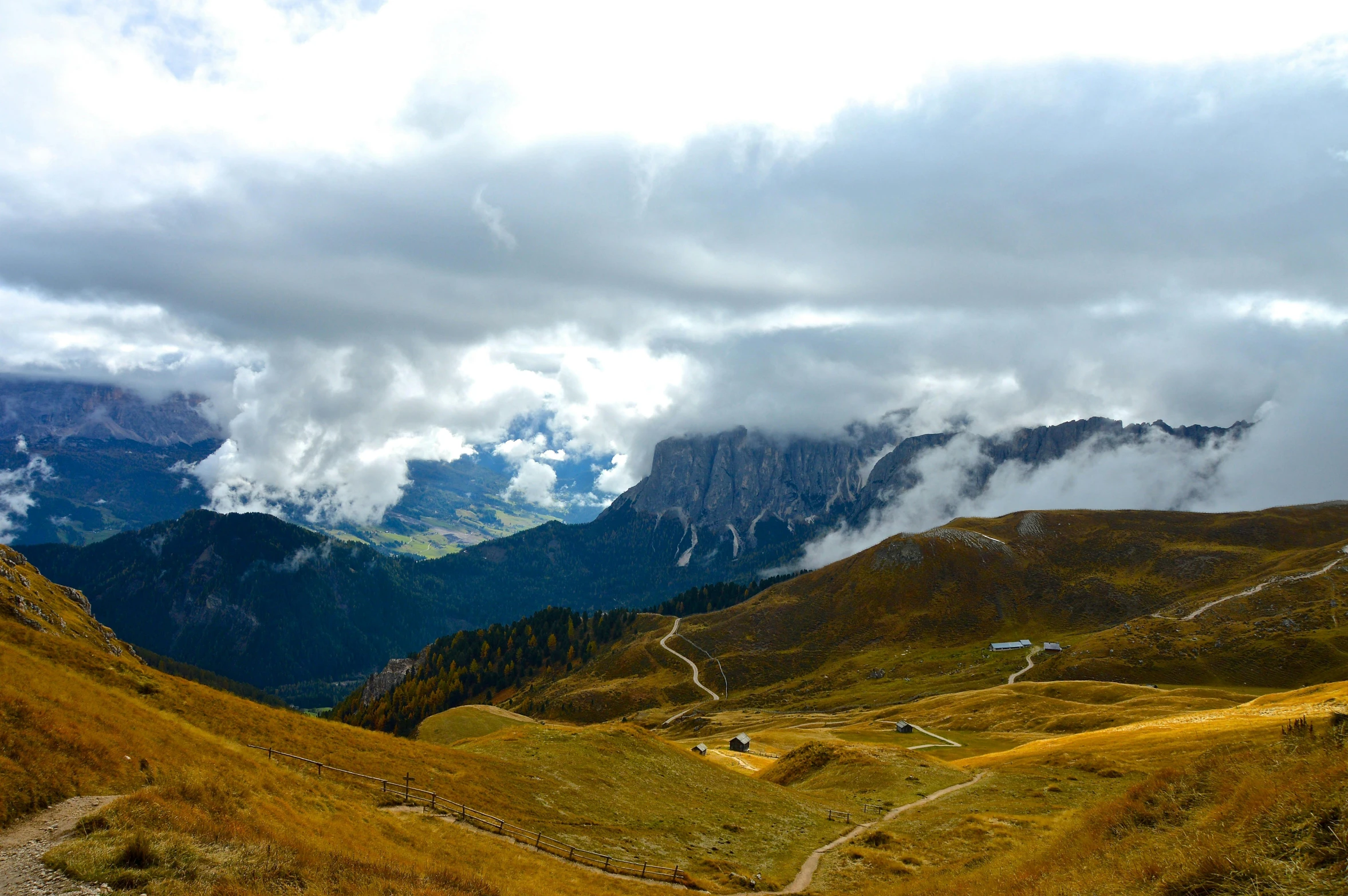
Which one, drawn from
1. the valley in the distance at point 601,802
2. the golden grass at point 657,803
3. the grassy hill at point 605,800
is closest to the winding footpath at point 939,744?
the valley in the distance at point 601,802

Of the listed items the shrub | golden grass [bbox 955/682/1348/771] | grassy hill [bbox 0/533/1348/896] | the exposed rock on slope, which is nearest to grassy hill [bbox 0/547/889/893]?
the shrub

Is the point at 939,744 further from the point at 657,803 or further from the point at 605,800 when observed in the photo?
the point at 605,800

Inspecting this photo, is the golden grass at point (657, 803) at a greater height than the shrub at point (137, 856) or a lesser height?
lesser

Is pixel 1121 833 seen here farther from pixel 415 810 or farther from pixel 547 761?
pixel 547 761

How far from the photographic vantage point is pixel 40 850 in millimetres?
21078

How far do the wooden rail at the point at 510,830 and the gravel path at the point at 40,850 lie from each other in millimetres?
17951

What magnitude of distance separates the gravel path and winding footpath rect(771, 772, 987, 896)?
107 ft

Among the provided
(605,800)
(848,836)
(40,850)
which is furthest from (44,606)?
(848,836)

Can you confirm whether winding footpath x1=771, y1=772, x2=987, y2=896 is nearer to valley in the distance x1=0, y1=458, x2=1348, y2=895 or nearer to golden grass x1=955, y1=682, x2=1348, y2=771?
valley in the distance x1=0, y1=458, x2=1348, y2=895

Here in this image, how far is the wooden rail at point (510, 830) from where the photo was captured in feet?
127

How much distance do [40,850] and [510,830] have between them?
24675 millimetres

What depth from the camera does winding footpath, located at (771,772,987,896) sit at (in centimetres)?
3981

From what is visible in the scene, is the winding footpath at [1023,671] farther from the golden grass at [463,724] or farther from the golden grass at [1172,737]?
the golden grass at [463,724]

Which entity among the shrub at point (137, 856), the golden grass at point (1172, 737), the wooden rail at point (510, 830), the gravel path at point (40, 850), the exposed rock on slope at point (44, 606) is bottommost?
the golden grass at point (1172, 737)
